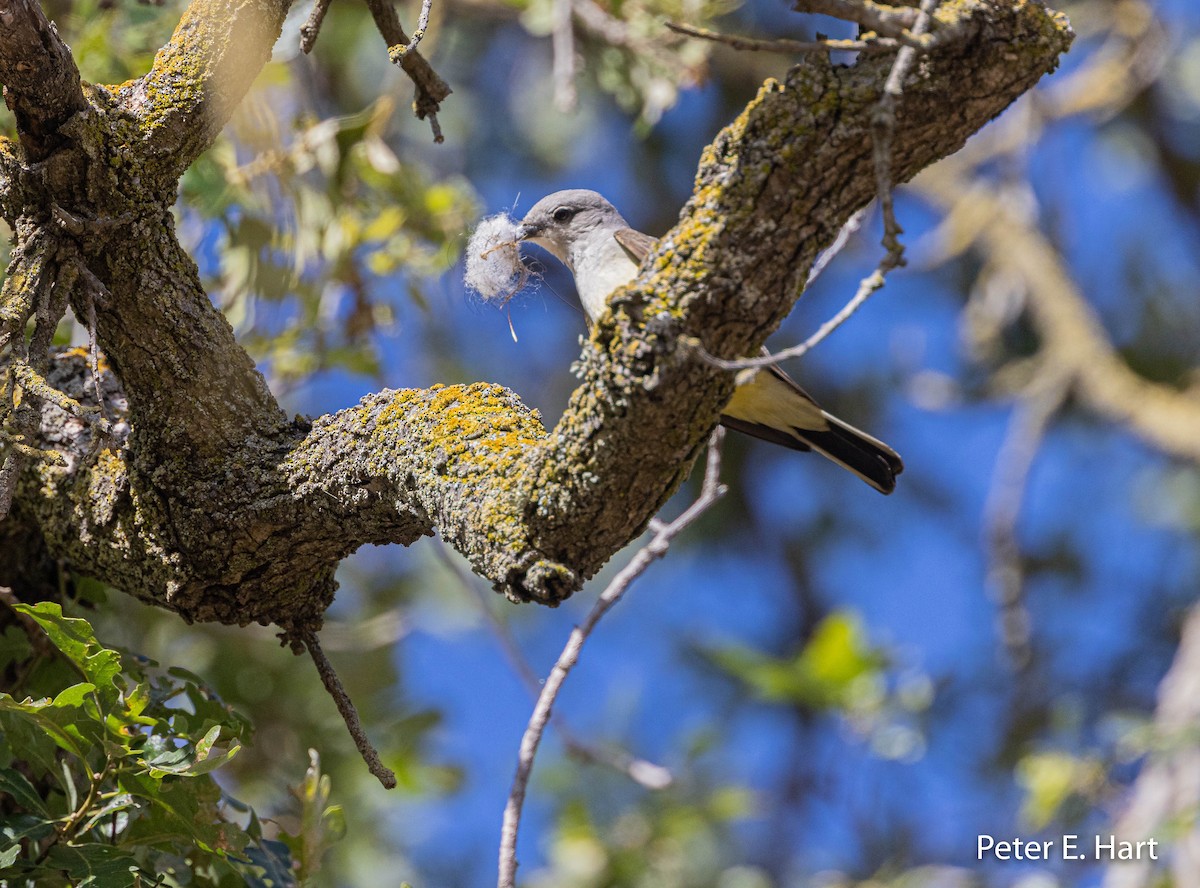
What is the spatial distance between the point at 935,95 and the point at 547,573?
2.98ft

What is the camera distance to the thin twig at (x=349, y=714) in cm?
228

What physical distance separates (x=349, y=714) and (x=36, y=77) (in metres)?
1.32

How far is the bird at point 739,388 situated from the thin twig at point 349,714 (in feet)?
4.57

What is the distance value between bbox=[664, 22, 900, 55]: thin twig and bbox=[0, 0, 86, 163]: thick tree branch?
120 centimetres

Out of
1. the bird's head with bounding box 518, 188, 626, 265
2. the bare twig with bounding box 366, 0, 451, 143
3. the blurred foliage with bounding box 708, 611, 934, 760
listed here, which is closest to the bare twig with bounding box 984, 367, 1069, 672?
the blurred foliage with bounding box 708, 611, 934, 760

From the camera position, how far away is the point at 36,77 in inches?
82.6

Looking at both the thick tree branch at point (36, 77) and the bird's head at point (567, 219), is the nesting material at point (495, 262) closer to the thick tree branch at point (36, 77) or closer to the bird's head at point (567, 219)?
the bird's head at point (567, 219)

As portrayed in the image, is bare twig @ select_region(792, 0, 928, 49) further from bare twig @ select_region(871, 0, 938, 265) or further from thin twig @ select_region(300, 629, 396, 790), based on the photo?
thin twig @ select_region(300, 629, 396, 790)

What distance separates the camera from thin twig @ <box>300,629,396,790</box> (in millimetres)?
2275

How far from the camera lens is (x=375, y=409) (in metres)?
2.30

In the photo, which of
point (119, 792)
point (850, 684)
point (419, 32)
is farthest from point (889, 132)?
point (850, 684)

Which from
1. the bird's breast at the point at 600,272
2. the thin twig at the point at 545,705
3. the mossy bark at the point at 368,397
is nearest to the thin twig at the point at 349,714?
the mossy bark at the point at 368,397

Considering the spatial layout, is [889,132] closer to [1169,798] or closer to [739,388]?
[739,388]

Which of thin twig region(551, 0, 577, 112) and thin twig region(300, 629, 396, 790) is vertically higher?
thin twig region(551, 0, 577, 112)
